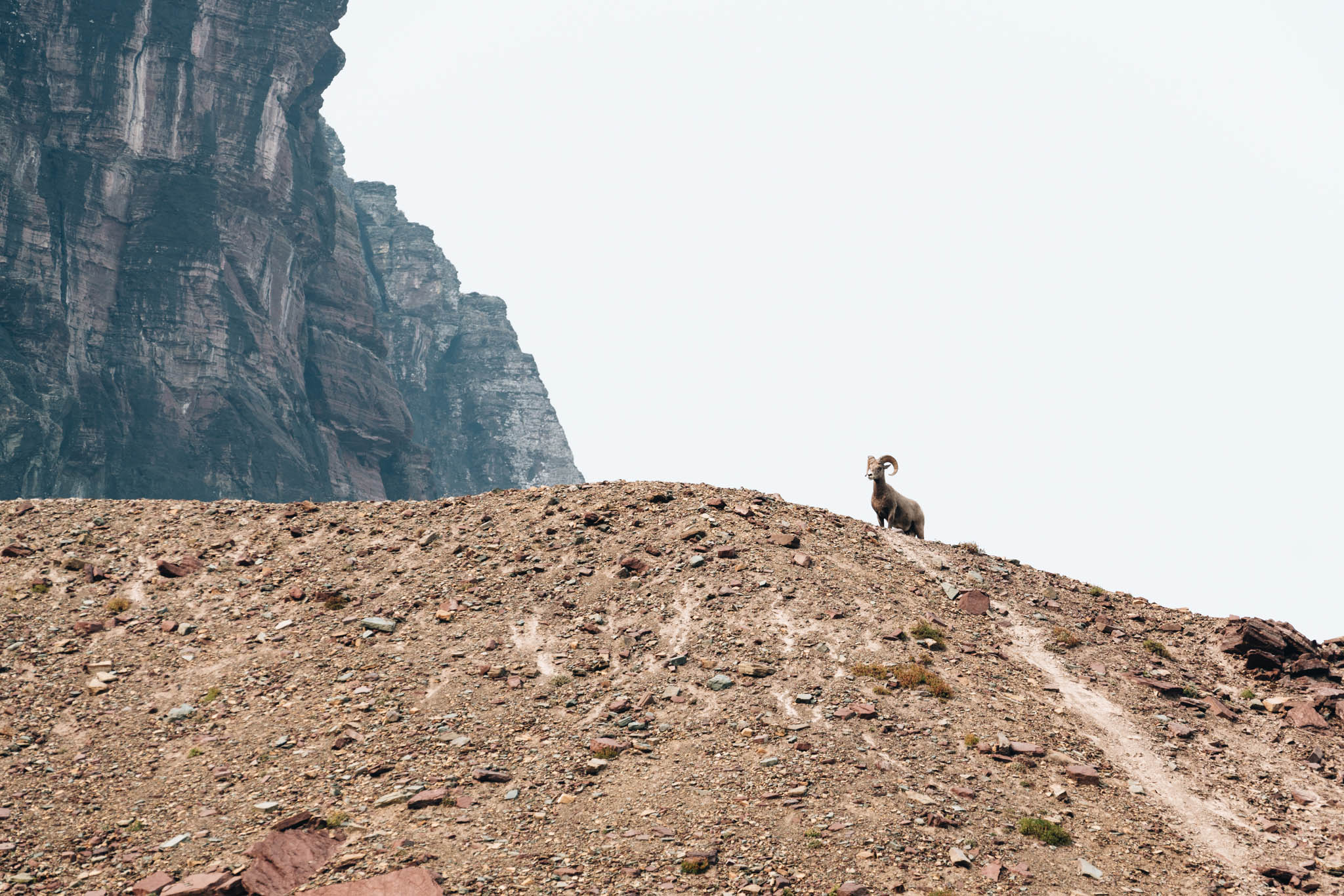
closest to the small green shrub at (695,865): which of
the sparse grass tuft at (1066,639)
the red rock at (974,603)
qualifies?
the red rock at (974,603)

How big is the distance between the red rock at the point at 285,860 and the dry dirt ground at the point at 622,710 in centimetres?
43

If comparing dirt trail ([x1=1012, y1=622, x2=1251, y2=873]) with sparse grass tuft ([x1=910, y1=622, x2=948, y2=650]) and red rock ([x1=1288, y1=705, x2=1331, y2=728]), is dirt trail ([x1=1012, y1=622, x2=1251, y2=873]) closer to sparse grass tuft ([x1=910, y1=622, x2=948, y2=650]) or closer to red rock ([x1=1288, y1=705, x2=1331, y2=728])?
sparse grass tuft ([x1=910, y1=622, x2=948, y2=650])

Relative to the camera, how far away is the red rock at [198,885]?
15797 mm

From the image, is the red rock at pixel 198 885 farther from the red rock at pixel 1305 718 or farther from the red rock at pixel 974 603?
the red rock at pixel 1305 718

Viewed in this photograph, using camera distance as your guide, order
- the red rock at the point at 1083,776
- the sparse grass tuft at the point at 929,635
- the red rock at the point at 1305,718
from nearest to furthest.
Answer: the red rock at the point at 1083,776 < the red rock at the point at 1305,718 < the sparse grass tuft at the point at 929,635

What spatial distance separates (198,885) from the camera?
16.0 m

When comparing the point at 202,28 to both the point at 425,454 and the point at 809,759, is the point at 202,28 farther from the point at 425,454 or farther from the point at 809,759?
the point at 809,759

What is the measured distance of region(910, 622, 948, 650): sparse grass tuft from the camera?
24.8 meters

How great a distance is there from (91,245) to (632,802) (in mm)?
131323

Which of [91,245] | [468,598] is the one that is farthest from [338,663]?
[91,245]

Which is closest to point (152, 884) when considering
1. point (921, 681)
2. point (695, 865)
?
point (695, 865)

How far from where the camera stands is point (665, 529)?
29203 millimetres

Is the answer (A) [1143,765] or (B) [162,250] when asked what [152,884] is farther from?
(B) [162,250]

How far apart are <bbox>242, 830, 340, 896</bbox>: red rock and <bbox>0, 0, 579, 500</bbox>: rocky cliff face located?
112919 mm
